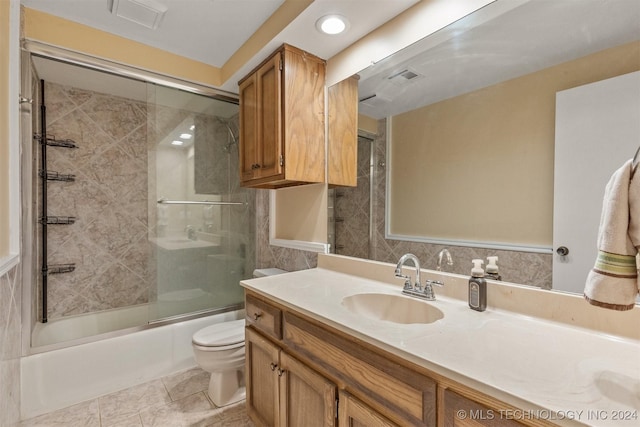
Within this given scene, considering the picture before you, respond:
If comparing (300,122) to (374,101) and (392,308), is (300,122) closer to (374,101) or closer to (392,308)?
(374,101)

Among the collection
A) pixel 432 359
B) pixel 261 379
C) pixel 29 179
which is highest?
pixel 29 179

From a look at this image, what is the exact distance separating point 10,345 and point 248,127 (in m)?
1.70

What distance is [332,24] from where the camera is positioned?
1.50 metres

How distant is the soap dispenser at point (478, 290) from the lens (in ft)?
3.41

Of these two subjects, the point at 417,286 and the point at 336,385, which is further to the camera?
the point at 417,286

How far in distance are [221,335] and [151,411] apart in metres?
0.57

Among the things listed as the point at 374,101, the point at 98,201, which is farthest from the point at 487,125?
the point at 98,201

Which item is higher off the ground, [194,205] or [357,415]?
[194,205]

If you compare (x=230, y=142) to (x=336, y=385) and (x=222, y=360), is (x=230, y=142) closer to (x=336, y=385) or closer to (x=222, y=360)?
(x=222, y=360)

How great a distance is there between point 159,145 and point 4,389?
1690 millimetres

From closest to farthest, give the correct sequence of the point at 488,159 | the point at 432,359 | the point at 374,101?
1. the point at 432,359
2. the point at 488,159
3. the point at 374,101

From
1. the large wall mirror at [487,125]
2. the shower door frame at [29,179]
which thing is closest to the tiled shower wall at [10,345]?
the shower door frame at [29,179]

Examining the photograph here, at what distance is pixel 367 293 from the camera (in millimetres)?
1317

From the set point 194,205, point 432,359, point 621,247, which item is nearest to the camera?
point 621,247
